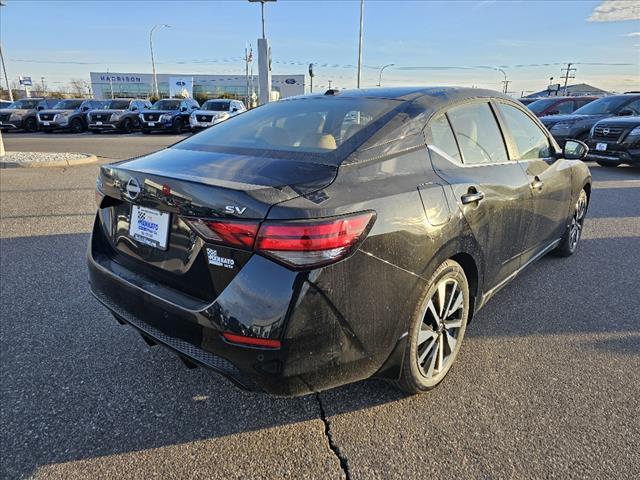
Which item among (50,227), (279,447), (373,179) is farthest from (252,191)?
(50,227)

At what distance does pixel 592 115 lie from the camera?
13.0 meters

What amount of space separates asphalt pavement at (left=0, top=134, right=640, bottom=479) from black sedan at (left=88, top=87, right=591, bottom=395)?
0.32 metres

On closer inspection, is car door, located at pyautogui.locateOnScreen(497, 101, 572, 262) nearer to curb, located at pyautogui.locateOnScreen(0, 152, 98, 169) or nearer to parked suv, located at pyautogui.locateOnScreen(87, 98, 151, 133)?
curb, located at pyautogui.locateOnScreen(0, 152, 98, 169)

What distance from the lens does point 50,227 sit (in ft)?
18.1

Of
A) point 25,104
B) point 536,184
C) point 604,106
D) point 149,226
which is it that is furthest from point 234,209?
point 25,104

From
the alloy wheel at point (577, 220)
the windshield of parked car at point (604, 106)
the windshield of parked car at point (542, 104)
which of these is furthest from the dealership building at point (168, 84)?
the alloy wheel at point (577, 220)

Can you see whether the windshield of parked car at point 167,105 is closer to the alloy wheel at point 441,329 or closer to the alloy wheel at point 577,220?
the alloy wheel at point 577,220

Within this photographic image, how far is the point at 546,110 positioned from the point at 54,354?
17437 millimetres

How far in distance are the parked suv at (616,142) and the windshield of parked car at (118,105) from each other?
22021 mm

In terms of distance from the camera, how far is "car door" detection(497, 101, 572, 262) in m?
3.33

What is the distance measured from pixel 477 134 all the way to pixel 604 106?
1311cm

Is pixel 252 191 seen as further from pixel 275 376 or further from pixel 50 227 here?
pixel 50 227

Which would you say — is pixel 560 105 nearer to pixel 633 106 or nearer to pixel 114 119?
pixel 633 106

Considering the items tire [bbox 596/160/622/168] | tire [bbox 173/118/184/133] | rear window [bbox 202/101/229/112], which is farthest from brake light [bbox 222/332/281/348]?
tire [bbox 173/118/184/133]
